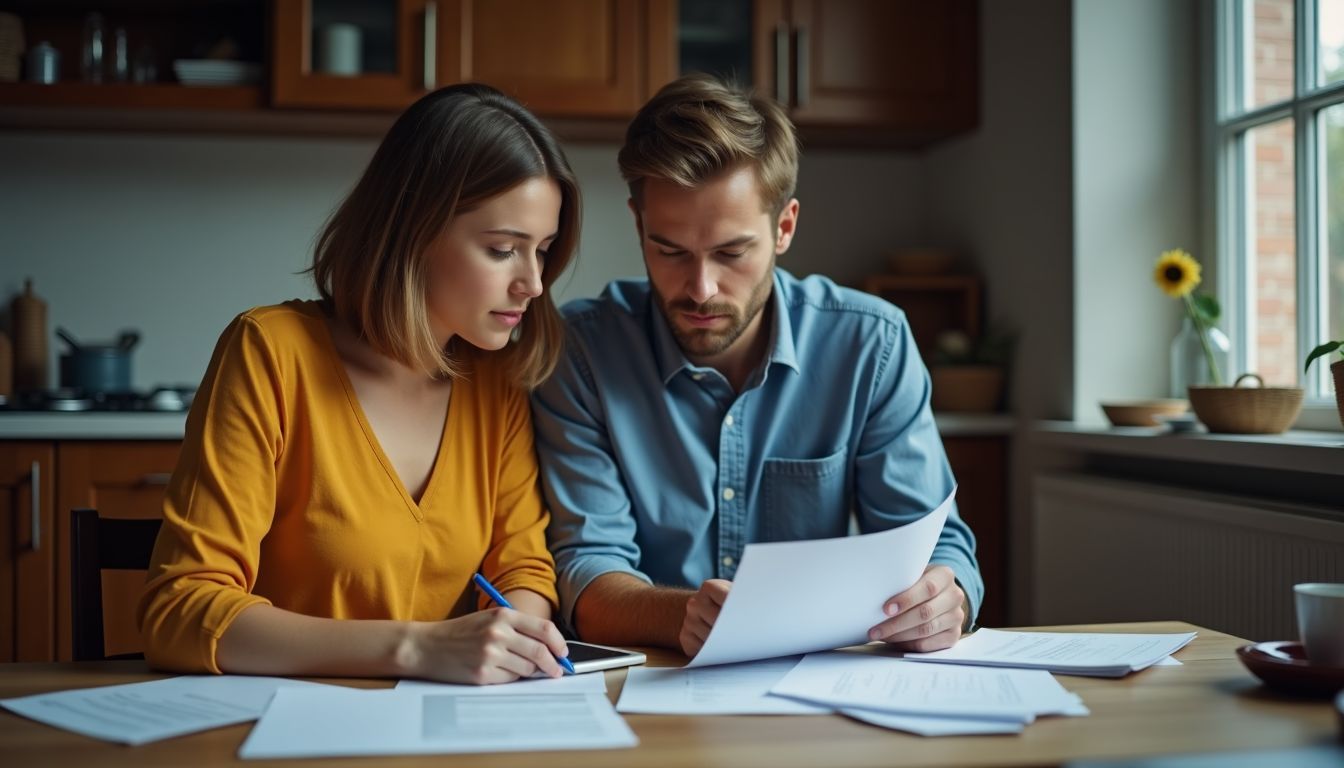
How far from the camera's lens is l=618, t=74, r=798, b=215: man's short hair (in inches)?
57.8

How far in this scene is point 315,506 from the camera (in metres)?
1.28

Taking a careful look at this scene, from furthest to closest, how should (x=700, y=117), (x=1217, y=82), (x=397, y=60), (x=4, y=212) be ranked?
1. (x=4, y=212)
2. (x=397, y=60)
3. (x=1217, y=82)
4. (x=700, y=117)

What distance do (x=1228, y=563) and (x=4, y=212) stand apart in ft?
10.1

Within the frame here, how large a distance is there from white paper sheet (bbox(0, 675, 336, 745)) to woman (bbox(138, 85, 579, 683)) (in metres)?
0.15

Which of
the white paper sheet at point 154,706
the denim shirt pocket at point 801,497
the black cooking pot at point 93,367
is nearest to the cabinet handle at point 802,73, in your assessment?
the denim shirt pocket at point 801,497

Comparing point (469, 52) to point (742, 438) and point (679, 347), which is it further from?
point (742, 438)

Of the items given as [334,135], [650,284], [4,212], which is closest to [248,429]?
[650,284]

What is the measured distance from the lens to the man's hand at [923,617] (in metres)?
1.14

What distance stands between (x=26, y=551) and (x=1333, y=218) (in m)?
2.79

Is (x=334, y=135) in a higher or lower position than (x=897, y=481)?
higher

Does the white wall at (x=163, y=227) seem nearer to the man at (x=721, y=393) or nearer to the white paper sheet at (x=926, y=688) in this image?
the man at (x=721, y=393)

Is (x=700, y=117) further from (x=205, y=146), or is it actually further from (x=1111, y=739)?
(x=205, y=146)

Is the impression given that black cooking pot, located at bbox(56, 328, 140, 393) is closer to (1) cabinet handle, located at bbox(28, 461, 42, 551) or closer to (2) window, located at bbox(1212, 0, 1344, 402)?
(1) cabinet handle, located at bbox(28, 461, 42, 551)

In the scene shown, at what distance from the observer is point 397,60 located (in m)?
2.89
